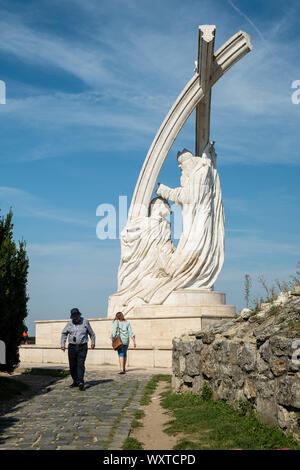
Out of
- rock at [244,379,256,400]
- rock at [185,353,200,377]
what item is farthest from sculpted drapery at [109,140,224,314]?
rock at [244,379,256,400]

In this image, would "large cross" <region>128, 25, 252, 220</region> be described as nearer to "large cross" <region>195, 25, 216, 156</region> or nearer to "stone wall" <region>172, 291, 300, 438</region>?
"large cross" <region>195, 25, 216, 156</region>

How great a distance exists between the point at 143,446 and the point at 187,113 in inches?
496

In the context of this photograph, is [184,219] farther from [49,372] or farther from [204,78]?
[49,372]

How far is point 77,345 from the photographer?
886 cm

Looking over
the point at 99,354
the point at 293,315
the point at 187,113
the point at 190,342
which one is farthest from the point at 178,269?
the point at 293,315

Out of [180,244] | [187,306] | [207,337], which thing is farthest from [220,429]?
[180,244]

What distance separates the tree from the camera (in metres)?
9.31

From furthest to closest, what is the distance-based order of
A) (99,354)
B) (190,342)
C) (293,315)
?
1. (99,354)
2. (190,342)
3. (293,315)

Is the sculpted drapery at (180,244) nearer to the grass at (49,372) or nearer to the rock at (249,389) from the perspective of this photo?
the grass at (49,372)

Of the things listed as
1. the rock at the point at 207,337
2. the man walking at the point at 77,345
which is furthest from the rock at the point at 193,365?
the man walking at the point at 77,345

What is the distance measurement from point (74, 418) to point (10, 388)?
3.16 meters

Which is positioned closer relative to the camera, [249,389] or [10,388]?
[249,389]

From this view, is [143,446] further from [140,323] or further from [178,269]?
[178,269]
